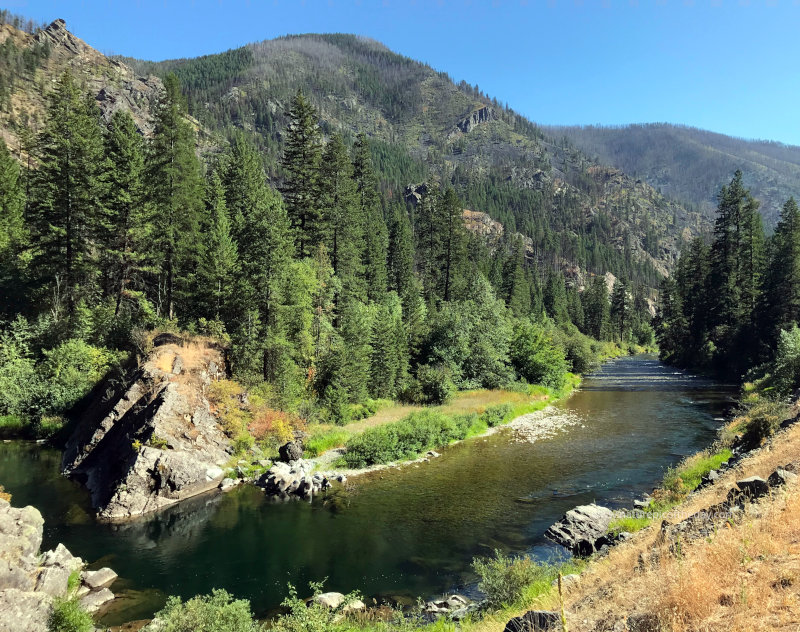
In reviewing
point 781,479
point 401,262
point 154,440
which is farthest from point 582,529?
point 401,262

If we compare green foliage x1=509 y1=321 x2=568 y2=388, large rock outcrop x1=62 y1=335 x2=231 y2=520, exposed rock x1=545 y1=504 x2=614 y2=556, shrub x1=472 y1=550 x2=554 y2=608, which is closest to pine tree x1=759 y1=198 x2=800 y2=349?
green foliage x1=509 y1=321 x2=568 y2=388

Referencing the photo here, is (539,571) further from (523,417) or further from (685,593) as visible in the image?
(523,417)

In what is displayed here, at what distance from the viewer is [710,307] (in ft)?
242

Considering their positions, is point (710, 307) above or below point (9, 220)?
below

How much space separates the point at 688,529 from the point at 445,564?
383 inches

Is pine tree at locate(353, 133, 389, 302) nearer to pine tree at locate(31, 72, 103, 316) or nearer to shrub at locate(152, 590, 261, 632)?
pine tree at locate(31, 72, 103, 316)

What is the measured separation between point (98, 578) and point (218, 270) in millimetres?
23912

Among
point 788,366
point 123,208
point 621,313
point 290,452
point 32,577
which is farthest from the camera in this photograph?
point 621,313

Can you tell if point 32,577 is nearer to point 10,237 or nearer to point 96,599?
point 96,599

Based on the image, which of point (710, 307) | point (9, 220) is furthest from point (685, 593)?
point (710, 307)

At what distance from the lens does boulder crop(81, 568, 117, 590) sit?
15.9m

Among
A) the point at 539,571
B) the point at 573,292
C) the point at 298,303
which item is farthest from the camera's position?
the point at 573,292

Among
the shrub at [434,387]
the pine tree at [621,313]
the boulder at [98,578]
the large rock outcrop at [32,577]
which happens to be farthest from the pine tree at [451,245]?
the pine tree at [621,313]

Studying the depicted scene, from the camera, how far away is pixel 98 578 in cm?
1614
